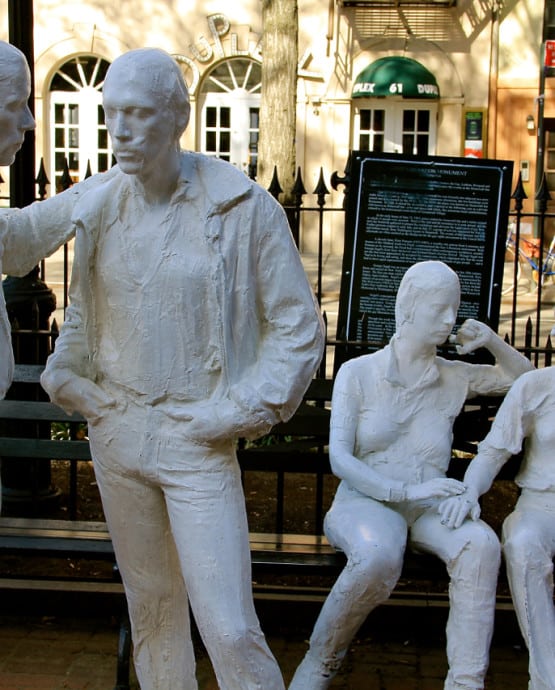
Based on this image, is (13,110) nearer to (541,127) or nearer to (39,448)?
(39,448)

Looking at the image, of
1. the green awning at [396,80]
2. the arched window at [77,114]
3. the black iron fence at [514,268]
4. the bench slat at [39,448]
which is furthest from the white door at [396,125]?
the bench slat at [39,448]

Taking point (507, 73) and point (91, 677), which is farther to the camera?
point (507, 73)

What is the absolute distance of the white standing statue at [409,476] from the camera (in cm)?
370

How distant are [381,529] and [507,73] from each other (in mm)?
17723

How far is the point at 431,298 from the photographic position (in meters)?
3.85

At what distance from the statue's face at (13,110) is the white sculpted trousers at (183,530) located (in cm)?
70

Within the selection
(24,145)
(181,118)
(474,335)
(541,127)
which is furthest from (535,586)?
(541,127)

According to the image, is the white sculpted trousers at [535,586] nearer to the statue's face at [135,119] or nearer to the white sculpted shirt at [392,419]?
the white sculpted shirt at [392,419]

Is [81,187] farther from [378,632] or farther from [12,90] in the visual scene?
[378,632]

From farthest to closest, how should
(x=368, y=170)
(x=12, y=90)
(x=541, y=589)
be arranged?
(x=368, y=170) < (x=541, y=589) < (x=12, y=90)

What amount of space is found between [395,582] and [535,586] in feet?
1.61

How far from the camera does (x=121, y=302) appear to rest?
2688 mm

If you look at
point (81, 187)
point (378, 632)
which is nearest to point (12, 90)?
point (81, 187)

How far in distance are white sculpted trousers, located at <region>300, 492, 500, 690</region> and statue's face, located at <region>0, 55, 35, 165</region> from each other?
1929mm
